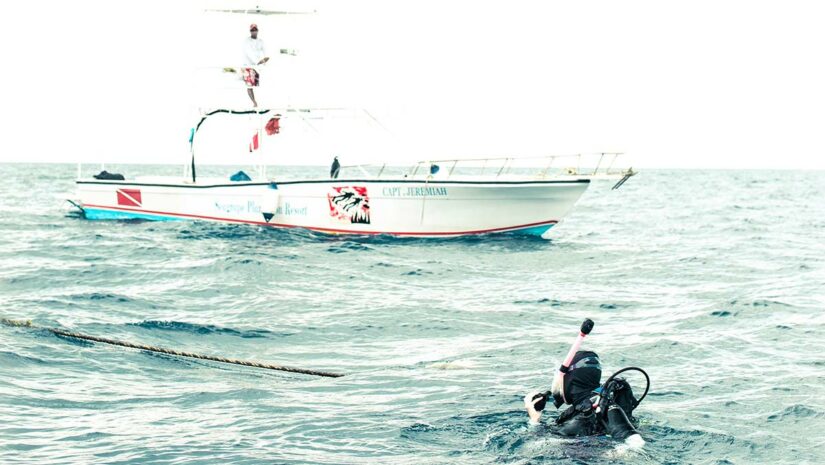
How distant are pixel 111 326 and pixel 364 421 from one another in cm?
596

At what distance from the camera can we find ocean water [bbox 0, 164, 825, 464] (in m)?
7.78

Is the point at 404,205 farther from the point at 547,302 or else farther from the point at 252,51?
the point at 547,302

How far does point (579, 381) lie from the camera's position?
7418 mm

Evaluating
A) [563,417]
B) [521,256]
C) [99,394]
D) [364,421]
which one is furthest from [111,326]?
[521,256]

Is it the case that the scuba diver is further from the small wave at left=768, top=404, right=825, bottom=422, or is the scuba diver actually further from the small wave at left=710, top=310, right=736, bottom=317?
the small wave at left=710, top=310, right=736, bottom=317

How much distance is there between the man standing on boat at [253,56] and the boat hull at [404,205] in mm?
3001

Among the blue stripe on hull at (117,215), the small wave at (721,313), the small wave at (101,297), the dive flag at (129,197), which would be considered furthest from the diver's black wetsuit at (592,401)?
the dive flag at (129,197)

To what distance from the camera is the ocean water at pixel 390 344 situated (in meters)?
7.78

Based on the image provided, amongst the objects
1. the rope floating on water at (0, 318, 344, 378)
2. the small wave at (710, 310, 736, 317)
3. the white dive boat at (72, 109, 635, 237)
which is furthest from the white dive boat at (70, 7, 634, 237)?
the rope floating on water at (0, 318, 344, 378)

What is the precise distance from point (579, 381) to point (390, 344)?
16.7 ft

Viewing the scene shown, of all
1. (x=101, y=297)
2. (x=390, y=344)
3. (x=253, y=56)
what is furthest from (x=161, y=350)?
(x=253, y=56)

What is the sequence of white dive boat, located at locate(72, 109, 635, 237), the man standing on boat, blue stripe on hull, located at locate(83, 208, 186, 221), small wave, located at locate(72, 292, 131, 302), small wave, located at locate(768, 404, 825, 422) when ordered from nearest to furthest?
small wave, located at locate(768, 404, 825, 422) < small wave, located at locate(72, 292, 131, 302) < white dive boat, located at locate(72, 109, 635, 237) < the man standing on boat < blue stripe on hull, located at locate(83, 208, 186, 221)

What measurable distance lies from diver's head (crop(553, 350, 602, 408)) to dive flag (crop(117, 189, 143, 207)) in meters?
21.9

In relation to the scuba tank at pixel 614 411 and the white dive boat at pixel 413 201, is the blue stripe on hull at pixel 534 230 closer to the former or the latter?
the white dive boat at pixel 413 201
